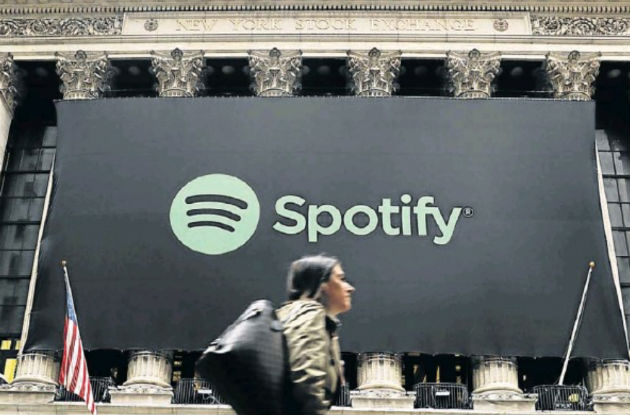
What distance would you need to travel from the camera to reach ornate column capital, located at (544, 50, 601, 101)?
23891 mm

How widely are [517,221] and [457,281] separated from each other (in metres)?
2.27

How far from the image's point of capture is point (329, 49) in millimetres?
24516

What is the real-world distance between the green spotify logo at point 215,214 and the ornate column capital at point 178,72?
309cm

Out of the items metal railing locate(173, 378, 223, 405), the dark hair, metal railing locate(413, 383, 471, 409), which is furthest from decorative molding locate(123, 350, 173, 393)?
the dark hair

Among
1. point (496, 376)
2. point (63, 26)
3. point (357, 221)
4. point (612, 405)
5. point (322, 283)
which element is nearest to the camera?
point (322, 283)

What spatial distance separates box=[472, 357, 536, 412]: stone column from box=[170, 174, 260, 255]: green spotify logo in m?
6.63

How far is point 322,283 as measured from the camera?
11.4 feet

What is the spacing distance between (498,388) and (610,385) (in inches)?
109

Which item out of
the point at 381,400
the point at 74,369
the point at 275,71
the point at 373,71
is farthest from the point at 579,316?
the point at 74,369

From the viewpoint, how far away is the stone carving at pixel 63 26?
82.6 feet

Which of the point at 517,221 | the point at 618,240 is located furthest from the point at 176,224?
the point at 618,240

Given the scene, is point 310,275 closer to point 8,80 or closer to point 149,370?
point 149,370

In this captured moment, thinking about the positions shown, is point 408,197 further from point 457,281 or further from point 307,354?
point 307,354

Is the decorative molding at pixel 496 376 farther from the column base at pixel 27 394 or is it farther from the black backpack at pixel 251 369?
the black backpack at pixel 251 369
